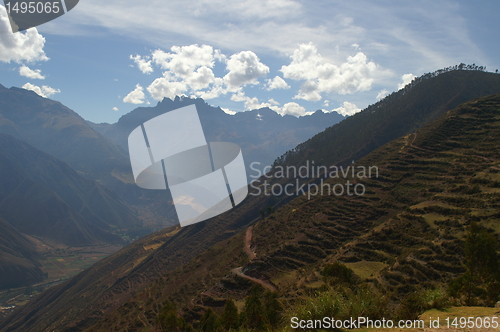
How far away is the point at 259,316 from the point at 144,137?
11.7 metres

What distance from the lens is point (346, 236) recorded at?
133 feet

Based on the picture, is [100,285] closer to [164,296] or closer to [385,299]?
[164,296]

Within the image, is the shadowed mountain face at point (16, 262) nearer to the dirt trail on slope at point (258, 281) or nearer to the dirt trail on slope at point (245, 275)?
the dirt trail on slope at point (245, 275)

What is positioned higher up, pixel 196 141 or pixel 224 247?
pixel 196 141

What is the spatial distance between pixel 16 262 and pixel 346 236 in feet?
566

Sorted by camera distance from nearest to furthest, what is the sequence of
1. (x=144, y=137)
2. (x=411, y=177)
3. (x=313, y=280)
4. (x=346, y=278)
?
(x=144, y=137) < (x=346, y=278) < (x=313, y=280) < (x=411, y=177)

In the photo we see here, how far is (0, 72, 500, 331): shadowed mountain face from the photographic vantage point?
3359 cm

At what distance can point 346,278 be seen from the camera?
2155 cm

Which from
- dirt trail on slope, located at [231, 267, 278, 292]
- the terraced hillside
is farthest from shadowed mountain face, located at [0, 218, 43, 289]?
dirt trail on slope, located at [231, 267, 278, 292]

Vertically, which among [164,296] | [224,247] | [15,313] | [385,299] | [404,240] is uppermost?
[385,299]

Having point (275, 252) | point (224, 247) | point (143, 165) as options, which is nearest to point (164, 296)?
point (224, 247)

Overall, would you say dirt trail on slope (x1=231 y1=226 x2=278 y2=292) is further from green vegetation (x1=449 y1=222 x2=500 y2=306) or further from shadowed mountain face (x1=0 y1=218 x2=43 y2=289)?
shadowed mountain face (x1=0 y1=218 x2=43 y2=289)

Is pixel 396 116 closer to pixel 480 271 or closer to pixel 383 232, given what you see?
pixel 383 232

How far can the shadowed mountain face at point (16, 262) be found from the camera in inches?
5448
